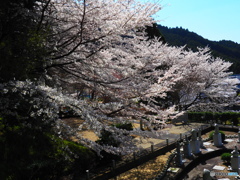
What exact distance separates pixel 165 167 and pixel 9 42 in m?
7.26

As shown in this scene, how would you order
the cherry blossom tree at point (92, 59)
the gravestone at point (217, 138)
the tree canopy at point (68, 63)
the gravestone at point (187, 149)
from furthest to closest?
the gravestone at point (217, 138) < the gravestone at point (187, 149) < the cherry blossom tree at point (92, 59) < the tree canopy at point (68, 63)

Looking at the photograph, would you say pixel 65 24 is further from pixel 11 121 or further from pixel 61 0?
pixel 11 121

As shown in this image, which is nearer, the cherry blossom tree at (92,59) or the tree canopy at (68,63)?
the tree canopy at (68,63)

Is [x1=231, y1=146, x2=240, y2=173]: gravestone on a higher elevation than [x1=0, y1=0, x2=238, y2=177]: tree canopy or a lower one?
lower

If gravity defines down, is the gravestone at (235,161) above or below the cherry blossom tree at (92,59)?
below

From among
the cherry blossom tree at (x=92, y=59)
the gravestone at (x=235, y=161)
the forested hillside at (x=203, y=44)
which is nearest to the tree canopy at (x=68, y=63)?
the cherry blossom tree at (x=92, y=59)

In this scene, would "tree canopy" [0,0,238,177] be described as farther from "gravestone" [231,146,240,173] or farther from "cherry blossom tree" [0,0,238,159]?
"gravestone" [231,146,240,173]

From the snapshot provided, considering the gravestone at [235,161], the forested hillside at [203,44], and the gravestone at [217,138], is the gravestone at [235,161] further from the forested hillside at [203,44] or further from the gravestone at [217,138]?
the forested hillside at [203,44]

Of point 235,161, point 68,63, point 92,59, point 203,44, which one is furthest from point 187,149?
point 203,44

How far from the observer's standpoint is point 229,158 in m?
9.38

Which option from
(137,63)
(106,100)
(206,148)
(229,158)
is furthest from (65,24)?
(206,148)

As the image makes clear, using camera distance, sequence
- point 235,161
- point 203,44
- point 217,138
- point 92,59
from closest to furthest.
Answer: point 92,59 < point 235,161 < point 217,138 < point 203,44

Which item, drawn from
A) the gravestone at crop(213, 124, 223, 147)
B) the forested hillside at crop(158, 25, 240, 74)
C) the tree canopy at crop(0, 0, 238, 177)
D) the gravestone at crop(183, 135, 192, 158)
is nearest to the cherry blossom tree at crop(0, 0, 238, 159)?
the tree canopy at crop(0, 0, 238, 177)

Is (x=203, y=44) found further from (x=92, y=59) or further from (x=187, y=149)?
(x=92, y=59)
